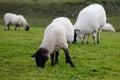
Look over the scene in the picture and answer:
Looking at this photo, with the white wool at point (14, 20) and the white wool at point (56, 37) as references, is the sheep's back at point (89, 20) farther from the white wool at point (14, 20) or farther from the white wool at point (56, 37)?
the white wool at point (14, 20)

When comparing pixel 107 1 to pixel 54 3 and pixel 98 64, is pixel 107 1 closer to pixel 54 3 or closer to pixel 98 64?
pixel 54 3

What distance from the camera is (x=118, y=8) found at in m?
148

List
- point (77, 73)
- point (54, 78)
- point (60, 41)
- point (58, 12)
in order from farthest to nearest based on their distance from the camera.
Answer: point (58, 12), point (60, 41), point (77, 73), point (54, 78)

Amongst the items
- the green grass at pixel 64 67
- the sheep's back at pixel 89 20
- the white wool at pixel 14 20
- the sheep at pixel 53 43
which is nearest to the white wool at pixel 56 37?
the sheep at pixel 53 43

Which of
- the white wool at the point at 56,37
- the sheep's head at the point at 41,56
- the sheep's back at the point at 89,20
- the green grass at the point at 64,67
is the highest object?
the sheep's back at the point at 89,20

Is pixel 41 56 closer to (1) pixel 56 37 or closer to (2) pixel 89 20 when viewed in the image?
(1) pixel 56 37

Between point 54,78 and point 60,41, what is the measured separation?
2734 millimetres

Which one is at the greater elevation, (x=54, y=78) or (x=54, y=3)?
(x=54, y=3)

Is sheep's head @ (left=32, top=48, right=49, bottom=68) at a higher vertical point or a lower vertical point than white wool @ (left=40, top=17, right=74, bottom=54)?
lower

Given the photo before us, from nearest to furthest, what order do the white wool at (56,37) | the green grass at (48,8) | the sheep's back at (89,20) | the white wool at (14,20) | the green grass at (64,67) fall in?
the green grass at (64,67) < the white wool at (56,37) < the sheep's back at (89,20) < the white wool at (14,20) < the green grass at (48,8)

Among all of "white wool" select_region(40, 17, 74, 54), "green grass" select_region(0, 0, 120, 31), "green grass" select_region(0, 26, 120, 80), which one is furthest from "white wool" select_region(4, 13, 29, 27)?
"green grass" select_region(0, 0, 120, 31)

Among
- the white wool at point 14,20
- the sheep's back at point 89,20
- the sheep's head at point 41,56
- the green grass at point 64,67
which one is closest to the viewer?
the green grass at point 64,67

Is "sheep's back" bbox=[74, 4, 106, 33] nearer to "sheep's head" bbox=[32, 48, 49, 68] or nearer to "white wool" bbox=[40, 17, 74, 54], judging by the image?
"white wool" bbox=[40, 17, 74, 54]

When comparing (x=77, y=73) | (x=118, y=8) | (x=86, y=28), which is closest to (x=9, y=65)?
(x=77, y=73)
